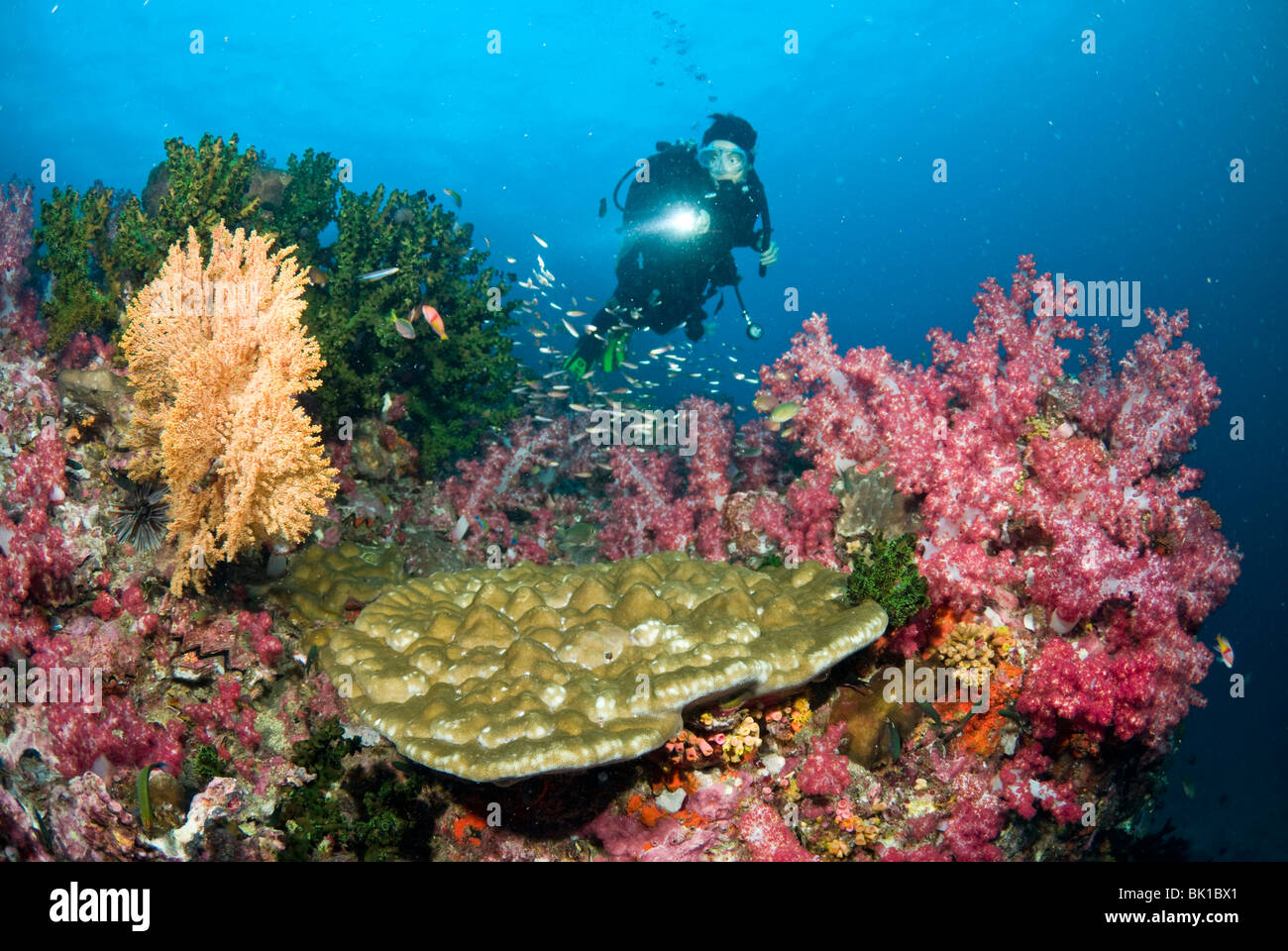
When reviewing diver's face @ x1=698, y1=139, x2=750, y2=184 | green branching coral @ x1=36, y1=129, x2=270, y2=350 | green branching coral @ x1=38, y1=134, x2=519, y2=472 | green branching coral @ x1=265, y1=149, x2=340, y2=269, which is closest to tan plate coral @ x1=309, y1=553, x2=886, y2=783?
green branching coral @ x1=38, y1=134, x2=519, y2=472

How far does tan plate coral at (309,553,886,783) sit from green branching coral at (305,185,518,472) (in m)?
3.25

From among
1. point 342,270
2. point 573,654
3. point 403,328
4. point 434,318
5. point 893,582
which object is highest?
point 342,270

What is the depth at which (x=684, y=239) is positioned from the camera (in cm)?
1061

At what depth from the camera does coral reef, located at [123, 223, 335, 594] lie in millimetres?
3572

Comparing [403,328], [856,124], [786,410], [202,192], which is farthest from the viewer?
[856,124]

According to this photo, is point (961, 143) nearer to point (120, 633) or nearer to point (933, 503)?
point (933, 503)

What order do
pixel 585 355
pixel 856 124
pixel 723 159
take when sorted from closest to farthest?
pixel 723 159, pixel 585 355, pixel 856 124

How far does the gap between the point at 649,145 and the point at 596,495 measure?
58.0 m

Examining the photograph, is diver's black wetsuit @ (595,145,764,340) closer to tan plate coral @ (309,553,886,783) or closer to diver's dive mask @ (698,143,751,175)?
diver's dive mask @ (698,143,751,175)

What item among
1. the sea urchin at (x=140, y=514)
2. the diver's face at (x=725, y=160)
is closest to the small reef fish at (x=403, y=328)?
the sea urchin at (x=140, y=514)

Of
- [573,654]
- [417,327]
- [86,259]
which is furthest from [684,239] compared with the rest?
[573,654]

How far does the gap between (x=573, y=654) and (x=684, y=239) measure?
8805mm

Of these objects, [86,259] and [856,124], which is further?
[856,124]

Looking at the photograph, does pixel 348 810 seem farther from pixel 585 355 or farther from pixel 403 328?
pixel 585 355
